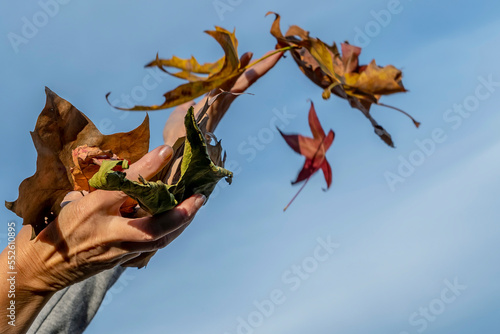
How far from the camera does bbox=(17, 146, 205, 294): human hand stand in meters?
1.08

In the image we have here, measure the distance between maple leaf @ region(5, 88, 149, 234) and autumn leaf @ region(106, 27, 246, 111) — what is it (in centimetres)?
12

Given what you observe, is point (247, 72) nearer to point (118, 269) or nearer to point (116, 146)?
point (116, 146)

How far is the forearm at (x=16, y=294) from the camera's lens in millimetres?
1242

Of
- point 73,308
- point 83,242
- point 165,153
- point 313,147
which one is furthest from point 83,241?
point 313,147

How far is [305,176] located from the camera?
69.7 inches

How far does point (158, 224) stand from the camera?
3.48 feet

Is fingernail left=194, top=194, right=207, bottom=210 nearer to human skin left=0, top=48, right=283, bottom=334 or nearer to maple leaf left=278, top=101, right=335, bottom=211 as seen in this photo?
human skin left=0, top=48, right=283, bottom=334

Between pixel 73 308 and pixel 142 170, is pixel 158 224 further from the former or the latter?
pixel 73 308

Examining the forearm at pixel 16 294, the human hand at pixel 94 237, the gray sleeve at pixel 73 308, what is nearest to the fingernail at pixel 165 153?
the human hand at pixel 94 237

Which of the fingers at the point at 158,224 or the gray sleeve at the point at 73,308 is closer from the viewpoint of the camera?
the fingers at the point at 158,224

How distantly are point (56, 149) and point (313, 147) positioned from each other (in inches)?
37.7

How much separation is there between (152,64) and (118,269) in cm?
105

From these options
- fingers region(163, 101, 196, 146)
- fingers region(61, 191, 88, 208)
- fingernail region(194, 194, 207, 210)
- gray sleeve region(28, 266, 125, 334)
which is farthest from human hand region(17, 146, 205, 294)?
gray sleeve region(28, 266, 125, 334)

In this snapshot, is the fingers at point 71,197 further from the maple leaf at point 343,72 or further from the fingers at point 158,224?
the maple leaf at point 343,72
